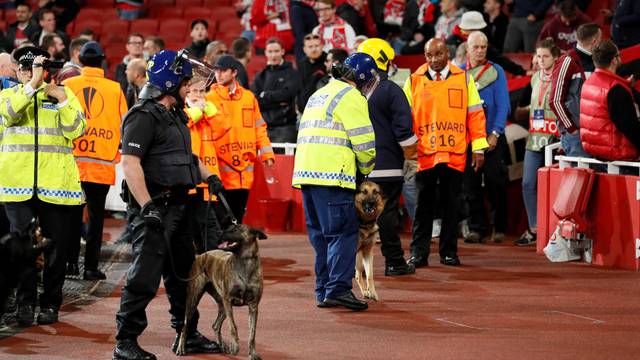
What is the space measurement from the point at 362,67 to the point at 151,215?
2567mm

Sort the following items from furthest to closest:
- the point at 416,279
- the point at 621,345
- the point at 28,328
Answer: the point at 416,279
the point at 28,328
the point at 621,345

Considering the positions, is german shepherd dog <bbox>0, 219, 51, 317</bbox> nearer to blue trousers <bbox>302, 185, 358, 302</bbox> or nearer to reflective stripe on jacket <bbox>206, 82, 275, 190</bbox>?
blue trousers <bbox>302, 185, 358, 302</bbox>

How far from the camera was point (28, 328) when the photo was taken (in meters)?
8.10

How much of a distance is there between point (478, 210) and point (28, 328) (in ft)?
18.7

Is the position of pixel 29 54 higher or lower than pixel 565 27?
lower

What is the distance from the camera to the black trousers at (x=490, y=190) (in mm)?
12367

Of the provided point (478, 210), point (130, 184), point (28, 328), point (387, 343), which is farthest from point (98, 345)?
point (478, 210)

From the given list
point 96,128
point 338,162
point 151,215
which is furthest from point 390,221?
point 151,215

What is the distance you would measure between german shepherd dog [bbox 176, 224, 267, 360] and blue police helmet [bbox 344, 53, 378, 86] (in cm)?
194

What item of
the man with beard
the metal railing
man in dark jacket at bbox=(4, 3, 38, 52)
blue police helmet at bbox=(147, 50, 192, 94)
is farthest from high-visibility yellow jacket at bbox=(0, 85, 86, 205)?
man in dark jacket at bbox=(4, 3, 38, 52)

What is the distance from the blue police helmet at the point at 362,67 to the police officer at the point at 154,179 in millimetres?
1948

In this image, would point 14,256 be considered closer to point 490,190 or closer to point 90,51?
point 90,51

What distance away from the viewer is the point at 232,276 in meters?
7.06

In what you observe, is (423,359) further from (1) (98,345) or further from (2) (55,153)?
(2) (55,153)
